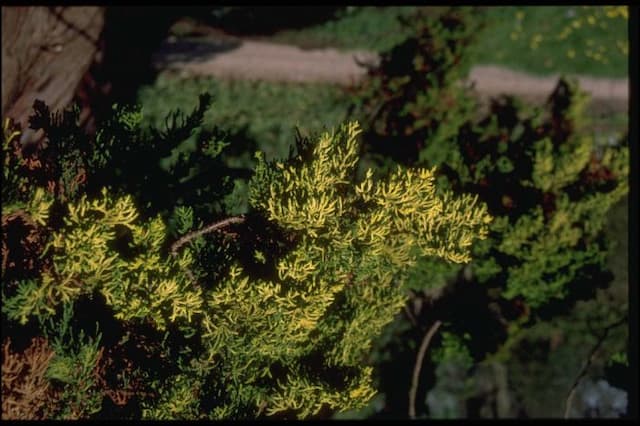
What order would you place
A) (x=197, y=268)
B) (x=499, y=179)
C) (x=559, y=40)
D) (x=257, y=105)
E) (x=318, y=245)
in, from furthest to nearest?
1. (x=559, y=40)
2. (x=257, y=105)
3. (x=499, y=179)
4. (x=197, y=268)
5. (x=318, y=245)

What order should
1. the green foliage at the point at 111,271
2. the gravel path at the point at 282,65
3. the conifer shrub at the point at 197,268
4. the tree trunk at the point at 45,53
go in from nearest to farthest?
the green foliage at the point at 111,271
the conifer shrub at the point at 197,268
the tree trunk at the point at 45,53
the gravel path at the point at 282,65

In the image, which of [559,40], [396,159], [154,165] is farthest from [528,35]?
[154,165]

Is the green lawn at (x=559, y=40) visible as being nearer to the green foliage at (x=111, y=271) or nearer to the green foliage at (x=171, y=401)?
the green foliage at (x=111, y=271)

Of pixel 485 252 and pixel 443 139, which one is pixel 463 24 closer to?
pixel 443 139

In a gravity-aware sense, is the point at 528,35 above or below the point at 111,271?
above

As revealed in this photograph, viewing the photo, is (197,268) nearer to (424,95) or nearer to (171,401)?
(171,401)

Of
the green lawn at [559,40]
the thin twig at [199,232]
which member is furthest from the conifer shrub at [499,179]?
the green lawn at [559,40]

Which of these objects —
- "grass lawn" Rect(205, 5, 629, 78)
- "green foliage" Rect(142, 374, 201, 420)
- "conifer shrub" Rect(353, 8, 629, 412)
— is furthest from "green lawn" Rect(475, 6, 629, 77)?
"green foliage" Rect(142, 374, 201, 420)
